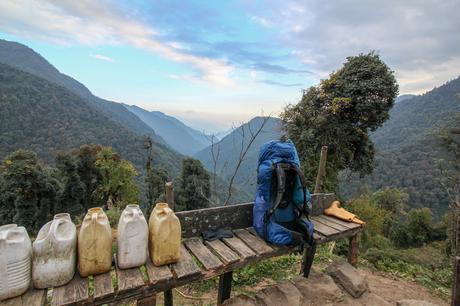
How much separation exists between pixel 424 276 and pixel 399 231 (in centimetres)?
2549

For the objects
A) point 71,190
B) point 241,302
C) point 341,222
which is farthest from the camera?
point 71,190

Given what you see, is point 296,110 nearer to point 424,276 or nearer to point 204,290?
point 424,276

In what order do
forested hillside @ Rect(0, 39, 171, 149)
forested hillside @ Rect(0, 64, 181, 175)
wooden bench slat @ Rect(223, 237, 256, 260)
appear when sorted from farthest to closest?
forested hillside @ Rect(0, 39, 171, 149), forested hillside @ Rect(0, 64, 181, 175), wooden bench slat @ Rect(223, 237, 256, 260)

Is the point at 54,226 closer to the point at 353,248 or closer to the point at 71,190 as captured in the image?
the point at 353,248

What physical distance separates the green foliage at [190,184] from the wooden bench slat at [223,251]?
21.3m

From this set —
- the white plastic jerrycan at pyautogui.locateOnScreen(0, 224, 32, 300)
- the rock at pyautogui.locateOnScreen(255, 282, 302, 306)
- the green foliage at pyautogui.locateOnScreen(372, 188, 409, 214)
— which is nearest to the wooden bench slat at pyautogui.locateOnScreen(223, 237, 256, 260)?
the rock at pyautogui.locateOnScreen(255, 282, 302, 306)

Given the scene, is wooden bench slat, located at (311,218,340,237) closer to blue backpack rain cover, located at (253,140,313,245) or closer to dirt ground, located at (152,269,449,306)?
blue backpack rain cover, located at (253,140,313,245)

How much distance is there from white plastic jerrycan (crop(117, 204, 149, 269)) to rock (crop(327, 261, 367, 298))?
2.49 meters

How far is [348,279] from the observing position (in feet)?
11.1

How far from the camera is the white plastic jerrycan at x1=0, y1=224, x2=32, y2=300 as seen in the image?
1.65 meters

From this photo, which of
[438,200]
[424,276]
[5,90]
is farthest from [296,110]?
[5,90]

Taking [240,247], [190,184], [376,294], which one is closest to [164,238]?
[240,247]

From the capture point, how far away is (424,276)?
5.11 m

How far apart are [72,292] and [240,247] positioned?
1432 millimetres
